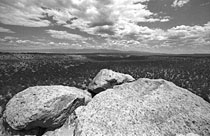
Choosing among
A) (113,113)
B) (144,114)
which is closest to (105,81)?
(113,113)

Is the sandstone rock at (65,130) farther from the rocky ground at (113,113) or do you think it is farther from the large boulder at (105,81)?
the large boulder at (105,81)

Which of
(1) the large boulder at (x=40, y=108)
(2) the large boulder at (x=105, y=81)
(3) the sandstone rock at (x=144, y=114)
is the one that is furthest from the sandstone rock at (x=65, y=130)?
(2) the large boulder at (x=105, y=81)

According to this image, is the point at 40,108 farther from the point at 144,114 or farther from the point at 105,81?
the point at 105,81

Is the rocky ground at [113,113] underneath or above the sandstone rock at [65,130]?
above

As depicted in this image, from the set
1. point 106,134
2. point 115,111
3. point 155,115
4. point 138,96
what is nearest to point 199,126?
point 155,115

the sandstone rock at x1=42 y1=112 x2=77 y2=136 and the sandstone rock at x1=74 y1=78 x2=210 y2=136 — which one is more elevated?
the sandstone rock at x1=74 y1=78 x2=210 y2=136

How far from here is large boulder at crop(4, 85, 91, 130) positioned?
6.33 metres

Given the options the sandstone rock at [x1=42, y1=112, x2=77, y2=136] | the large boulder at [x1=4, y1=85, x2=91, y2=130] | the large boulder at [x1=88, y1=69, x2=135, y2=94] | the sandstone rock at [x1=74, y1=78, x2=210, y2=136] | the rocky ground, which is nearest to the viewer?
the sandstone rock at [x1=74, y1=78, x2=210, y2=136]

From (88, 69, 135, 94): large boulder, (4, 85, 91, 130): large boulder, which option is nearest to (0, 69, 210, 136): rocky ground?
(4, 85, 91, 130): large boulder

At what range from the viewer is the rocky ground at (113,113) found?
190 inches

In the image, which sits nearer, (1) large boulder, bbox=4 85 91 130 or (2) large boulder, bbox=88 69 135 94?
(1) large boulder, bbox=4 85 91 130

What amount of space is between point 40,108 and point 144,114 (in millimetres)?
5235

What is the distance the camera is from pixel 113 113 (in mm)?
5367

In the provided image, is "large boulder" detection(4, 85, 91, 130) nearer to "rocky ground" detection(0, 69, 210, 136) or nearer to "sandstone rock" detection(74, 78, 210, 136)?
"rocky ground" detection(0, 69, 210, 136)
